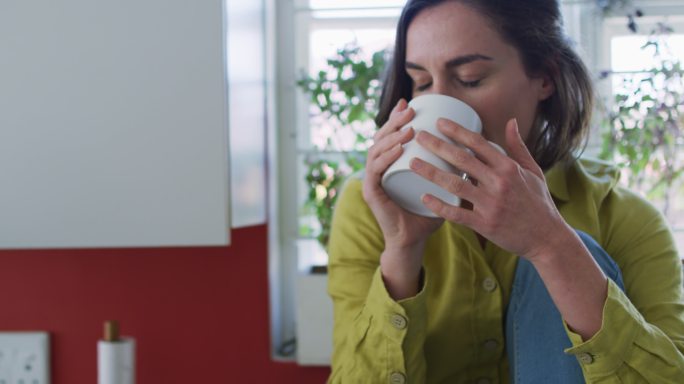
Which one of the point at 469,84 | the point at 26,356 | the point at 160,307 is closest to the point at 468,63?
the point at 469,84

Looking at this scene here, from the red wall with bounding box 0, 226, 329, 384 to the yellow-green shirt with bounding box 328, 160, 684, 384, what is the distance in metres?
0.46

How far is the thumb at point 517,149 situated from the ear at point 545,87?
302 millimetres

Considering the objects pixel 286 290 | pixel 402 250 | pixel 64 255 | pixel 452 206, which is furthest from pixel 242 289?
pixel 452 206

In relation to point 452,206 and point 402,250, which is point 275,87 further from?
point 452,206

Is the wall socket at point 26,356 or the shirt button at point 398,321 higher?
the shirt button at point 398,321

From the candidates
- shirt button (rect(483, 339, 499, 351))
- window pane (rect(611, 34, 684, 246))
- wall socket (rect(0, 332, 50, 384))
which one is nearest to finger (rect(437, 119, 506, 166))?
shirt button (rect(483, 339, 499, 351))

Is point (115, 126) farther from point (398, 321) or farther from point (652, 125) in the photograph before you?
point (652, 125)

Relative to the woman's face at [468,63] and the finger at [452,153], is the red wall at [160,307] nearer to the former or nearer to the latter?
the woman's face at [468,63]

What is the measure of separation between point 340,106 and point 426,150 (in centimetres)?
86

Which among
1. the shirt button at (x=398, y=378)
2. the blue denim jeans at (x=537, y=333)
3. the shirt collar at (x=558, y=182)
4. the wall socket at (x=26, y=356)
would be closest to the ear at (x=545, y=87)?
the shirt collar at (x=558, y=182)

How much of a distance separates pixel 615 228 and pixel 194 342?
921 millimetres

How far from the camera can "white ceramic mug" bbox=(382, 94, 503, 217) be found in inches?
33.7

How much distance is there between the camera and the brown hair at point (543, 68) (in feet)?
3.63

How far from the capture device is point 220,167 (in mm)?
1248
